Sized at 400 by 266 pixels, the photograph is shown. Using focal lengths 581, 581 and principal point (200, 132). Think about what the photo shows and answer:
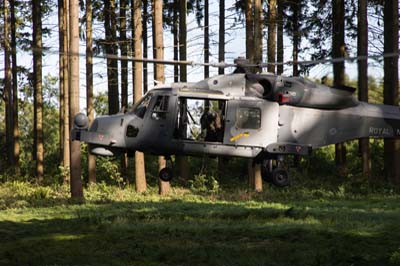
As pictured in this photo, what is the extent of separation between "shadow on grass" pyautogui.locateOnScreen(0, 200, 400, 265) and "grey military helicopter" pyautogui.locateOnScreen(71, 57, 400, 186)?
1668 millimetres

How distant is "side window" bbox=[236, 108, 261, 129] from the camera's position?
13.4 metres

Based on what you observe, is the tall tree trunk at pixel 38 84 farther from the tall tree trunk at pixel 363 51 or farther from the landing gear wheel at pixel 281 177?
the landing gear wheel at pixel 281 177

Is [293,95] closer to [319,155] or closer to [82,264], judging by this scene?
[82,264]

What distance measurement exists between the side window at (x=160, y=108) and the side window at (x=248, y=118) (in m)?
1.68

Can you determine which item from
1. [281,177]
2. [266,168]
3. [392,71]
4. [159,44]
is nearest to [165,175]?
[266,168]

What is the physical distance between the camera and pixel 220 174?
1266 inches

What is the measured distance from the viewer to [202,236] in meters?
14.3

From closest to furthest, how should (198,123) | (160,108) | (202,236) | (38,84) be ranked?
(160,108) < (198,123) < (202,236) < (38,84)

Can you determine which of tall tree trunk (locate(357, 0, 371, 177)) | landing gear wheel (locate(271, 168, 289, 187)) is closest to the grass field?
landing gear wheel (locate(271, 168, 289, 187))

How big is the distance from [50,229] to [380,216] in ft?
30.7

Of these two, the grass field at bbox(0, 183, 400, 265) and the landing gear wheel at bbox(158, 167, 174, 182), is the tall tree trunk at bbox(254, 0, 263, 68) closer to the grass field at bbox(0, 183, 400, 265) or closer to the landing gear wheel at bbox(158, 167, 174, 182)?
the grass field at bbox(0, 183, 400, 265)

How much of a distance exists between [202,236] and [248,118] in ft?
10.5

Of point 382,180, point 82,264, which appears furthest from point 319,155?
point 82,264

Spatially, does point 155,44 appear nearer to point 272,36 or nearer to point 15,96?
point 272,36
